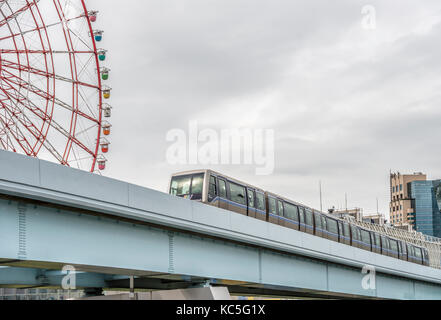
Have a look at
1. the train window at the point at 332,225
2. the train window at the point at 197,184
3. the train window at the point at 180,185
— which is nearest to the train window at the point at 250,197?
the train window at the point at 197,184

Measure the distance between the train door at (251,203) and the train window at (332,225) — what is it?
1089 centimetres

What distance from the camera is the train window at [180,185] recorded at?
2967 cm

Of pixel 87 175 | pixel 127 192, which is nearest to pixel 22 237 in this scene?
pixel 87 175

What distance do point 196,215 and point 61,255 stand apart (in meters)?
6.51

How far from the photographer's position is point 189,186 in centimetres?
2952

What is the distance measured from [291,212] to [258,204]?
4.31 metres

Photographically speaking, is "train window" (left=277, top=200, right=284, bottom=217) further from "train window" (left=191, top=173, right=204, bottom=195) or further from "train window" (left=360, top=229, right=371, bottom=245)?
"train window" (left=360, top=229, right=371, bottom=245)

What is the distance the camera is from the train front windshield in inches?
1146

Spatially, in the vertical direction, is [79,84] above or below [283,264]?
above

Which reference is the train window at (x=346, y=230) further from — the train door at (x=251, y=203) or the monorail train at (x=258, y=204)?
the train door at (x=251, y=203)

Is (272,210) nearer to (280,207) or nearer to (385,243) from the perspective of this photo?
(280,207)
